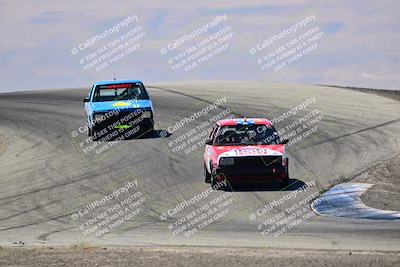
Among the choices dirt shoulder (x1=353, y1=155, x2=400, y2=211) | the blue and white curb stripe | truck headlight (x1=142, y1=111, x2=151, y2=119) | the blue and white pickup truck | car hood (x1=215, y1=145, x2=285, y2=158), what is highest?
the blue and white pickup truck

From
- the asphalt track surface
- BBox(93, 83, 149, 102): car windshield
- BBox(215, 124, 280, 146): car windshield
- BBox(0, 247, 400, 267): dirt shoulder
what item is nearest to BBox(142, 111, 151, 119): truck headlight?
BBox(93, 83, 149, 102): car windshield

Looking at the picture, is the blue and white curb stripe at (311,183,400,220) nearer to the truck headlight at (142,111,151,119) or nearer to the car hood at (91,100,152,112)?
the truck headlight at (142,111,151,119)

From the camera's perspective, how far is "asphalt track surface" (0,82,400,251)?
12.8m

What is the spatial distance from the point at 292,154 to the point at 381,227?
821 centimetres

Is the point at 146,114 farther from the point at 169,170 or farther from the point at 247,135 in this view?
the point at 247,135

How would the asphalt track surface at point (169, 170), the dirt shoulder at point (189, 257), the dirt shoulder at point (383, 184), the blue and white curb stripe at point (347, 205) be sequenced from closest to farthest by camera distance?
the dirt shoulder at point (189, 257) → the asphalt track surface at point (169, 170) → the blue and white curb stripe at point (347, 205) → the dirt shoulder at point (383, 184)

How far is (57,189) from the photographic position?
17375 millimetres

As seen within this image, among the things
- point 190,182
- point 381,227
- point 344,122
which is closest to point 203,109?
point 344,122

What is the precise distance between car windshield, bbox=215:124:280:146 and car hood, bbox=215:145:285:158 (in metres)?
0.33

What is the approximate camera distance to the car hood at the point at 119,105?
22859 millimetres

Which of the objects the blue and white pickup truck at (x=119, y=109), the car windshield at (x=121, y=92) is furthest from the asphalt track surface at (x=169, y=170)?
the car windshield at (x=121, y=92)

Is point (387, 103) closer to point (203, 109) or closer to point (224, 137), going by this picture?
point (203, 109)

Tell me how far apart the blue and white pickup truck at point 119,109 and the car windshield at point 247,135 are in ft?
17.9

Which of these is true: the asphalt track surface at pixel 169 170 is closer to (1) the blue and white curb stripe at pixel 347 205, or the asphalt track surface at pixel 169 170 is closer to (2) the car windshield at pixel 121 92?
(1) the blue and white curb stripe at pixel 347 205
